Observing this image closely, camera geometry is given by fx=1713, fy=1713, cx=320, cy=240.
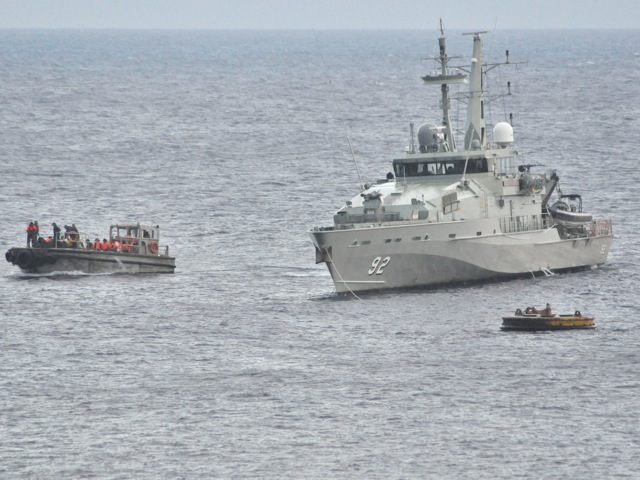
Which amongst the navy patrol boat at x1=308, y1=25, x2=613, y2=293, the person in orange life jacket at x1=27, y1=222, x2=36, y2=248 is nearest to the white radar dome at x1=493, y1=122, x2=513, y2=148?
the navy patrol boat at x1=308, y1=25, x2=613, y2=293

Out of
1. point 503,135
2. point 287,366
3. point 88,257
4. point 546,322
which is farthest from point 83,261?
point 546,322

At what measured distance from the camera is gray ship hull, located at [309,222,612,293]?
82250 mm

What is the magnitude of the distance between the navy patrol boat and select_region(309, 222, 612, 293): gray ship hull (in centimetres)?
5

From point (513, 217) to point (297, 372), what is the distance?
2517cm

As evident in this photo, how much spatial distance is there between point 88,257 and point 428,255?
18.4 meters

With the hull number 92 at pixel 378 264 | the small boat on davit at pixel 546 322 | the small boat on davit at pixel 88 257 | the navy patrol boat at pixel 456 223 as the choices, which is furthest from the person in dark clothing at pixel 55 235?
the small boat on davit at pixel 546 322

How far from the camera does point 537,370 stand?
220 feet

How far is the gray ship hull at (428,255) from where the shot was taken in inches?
3238

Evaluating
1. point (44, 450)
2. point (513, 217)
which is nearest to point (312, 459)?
point (44, 450)

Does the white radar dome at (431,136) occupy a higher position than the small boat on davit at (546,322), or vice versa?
the white radar dome at (431,136)

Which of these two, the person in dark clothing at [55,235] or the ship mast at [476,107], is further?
the ship mast at [476,107]

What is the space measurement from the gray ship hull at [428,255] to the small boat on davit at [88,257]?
12.1m

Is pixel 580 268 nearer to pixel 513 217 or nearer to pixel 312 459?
pixel 513 217

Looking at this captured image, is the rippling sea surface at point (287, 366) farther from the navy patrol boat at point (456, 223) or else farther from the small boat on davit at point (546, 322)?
the navy patrol boat at point (456, 223)
